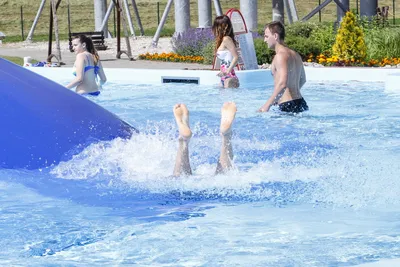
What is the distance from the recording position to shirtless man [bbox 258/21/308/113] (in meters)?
10.6

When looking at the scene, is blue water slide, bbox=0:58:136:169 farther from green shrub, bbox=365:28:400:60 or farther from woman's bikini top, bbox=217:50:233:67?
green shrub, bbox=365:28:400:60

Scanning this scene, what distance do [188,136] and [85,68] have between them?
4.94 meters

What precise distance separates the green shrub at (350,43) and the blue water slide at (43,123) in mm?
8392

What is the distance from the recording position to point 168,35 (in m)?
32.1

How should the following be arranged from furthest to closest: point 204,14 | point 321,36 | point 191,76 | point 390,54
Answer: point 204,14, point 321,36, point 390,54, point 191,76

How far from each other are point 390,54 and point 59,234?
41.8 feet

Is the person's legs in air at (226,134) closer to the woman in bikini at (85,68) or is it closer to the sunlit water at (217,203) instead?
the sunlit water at (217,203)

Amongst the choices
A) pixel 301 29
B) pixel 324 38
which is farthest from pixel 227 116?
pixel 301 29

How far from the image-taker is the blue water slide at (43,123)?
8.87 metres

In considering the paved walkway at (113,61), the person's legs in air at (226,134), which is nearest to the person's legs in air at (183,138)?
the person's legs in air at (226,134)

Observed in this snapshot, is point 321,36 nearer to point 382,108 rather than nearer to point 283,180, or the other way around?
point 382,108

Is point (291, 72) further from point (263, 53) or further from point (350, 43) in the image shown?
point (263, 53)

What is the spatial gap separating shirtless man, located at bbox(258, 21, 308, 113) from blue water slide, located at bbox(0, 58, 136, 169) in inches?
80.6

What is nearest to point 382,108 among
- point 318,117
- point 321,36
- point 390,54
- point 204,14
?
point 318,117
